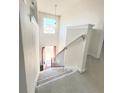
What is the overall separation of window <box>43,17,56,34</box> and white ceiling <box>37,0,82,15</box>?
1.70 feet

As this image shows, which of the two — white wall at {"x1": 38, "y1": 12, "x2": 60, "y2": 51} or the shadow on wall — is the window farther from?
the shadow on wall

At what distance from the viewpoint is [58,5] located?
244 inches

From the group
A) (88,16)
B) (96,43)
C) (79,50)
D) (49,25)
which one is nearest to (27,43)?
(79,50)

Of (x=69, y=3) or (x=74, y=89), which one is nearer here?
(x=74, y=89)

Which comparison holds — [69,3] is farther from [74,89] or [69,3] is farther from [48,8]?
[74,89]

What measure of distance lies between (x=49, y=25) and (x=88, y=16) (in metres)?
3.17

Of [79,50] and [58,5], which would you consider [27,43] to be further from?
[58,5]

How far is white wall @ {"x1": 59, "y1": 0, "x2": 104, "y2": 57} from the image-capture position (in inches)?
152

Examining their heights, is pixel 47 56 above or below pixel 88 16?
below

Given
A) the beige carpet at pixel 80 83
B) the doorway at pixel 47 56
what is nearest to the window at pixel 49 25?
the doorway at pixel 47 56

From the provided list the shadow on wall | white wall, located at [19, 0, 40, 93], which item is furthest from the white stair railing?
white wall, located at [19, 0, 40, 93]
